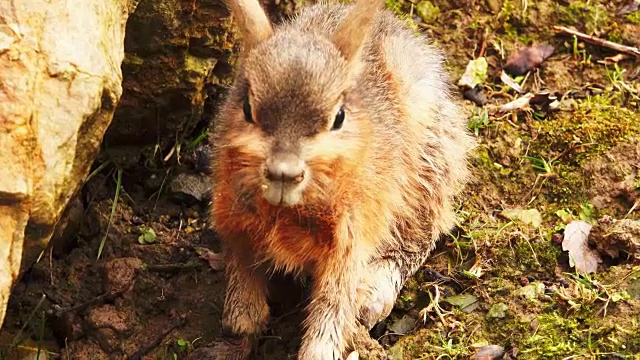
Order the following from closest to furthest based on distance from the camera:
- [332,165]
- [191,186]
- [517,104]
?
[332,165] → [191,186] → [517,104]

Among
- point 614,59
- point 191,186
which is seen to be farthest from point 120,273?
point 614,59

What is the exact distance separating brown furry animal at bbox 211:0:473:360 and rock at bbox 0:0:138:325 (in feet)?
2.67

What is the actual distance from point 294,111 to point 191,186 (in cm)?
239

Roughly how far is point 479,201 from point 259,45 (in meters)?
2.29

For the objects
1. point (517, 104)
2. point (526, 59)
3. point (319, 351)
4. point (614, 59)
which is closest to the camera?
point (319, 351)

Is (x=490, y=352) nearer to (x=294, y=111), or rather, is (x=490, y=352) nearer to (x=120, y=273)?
(x=294, y=111)

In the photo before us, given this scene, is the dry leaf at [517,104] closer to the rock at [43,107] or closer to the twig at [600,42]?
the twig at [600,42]

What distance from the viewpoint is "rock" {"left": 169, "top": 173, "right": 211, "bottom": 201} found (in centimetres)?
709

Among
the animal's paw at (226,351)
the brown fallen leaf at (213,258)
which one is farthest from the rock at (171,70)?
the animal's paw at (226,351)

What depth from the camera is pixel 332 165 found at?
517 cm

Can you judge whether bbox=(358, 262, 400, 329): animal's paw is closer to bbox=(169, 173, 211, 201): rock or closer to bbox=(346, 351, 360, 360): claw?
bbox=(346, 351, 360, 360): claw

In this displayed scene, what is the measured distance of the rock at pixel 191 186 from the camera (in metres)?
7.09

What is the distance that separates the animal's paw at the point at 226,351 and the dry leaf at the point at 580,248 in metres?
2.11

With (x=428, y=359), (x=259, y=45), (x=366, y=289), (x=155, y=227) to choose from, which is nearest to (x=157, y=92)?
(x=155, y=227)
